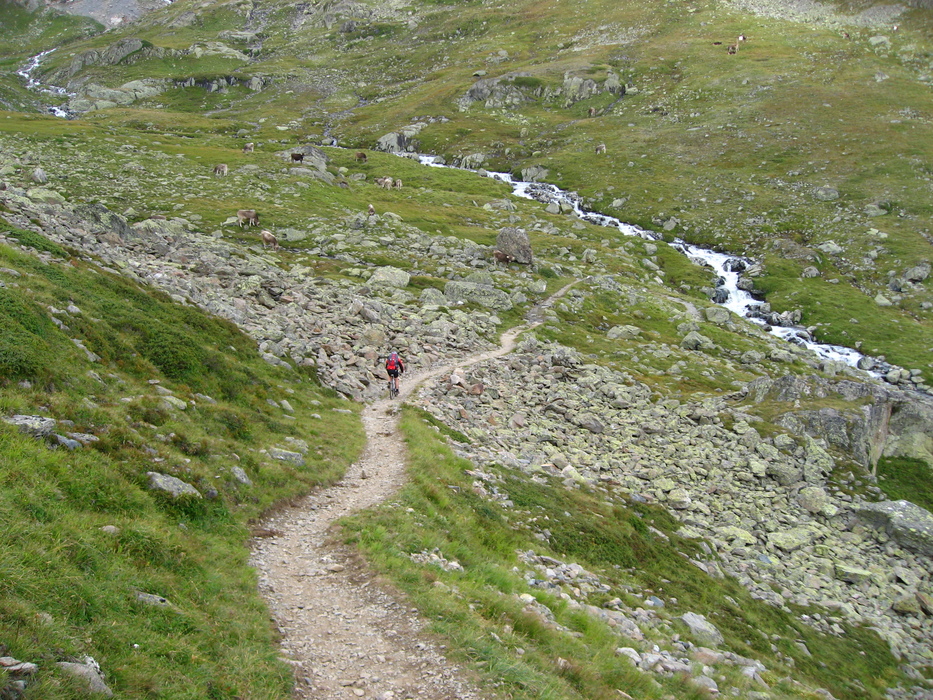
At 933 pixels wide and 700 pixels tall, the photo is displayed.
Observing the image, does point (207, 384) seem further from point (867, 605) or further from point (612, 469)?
point (867, 605)

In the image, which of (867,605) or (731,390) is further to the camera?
(731,390)

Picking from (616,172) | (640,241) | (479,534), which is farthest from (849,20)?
(479,534)

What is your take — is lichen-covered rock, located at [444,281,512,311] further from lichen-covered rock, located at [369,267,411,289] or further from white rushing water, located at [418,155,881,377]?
white rushing water, located at [418,155,881,377]

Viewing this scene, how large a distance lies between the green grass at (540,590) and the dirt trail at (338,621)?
494 mm

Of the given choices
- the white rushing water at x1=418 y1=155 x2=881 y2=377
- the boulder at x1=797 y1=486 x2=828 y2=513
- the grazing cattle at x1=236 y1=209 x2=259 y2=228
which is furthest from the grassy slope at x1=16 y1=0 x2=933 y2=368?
the grazing cattle at x1=236 y1=209 x2=259 y2=228

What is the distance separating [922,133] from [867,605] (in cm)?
12204

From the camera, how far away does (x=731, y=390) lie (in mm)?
43125

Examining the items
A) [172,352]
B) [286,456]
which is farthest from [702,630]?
[172,352]

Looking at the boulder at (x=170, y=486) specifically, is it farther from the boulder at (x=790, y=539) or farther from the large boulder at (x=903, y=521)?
the large boulder at (x=903, y=521)

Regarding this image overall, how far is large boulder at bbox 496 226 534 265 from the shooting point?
6700 centimetres

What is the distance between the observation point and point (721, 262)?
86.1 metres

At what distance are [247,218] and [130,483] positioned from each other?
53310 mm

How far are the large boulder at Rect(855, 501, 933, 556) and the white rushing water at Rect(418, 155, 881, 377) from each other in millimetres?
40027

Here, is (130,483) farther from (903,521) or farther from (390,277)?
(390,277)
